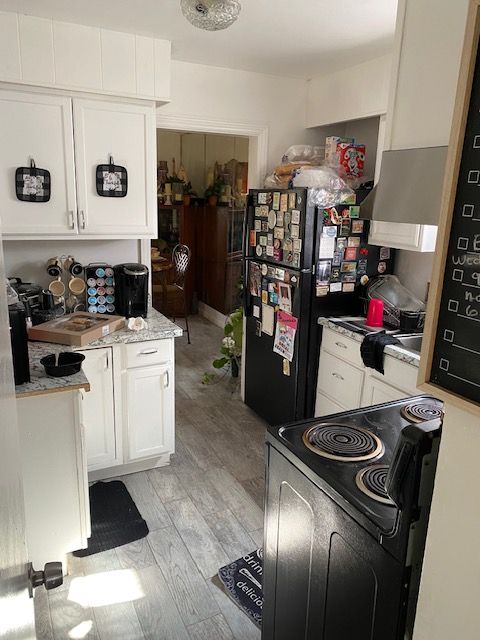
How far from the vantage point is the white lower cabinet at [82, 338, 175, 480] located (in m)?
2.63

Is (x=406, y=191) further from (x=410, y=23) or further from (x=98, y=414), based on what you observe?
(x=98, y=414)

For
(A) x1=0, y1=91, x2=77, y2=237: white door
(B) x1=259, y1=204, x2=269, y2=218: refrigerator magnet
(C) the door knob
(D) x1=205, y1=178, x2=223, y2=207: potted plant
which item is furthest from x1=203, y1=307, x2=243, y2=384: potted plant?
(C) the door knob

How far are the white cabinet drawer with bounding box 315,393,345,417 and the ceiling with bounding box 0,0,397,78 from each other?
6.75 feet

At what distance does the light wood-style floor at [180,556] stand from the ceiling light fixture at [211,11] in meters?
2.29

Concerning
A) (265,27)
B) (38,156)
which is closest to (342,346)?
(265,27)

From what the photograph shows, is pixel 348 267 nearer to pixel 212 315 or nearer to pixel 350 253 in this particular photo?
pixel 350 253

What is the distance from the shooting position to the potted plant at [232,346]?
13.5 feet

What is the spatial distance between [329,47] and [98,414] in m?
2.44

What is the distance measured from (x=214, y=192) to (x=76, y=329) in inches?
152

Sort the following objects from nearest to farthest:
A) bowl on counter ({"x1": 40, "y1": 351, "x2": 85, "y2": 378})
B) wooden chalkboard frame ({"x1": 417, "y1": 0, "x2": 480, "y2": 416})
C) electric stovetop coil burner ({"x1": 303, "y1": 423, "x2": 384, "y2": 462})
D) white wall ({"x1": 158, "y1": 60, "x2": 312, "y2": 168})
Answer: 1. wooden chalkboard frame ({"x1": 417, "y1": 0, "x2": 480, "y2": 416})
2. electric stovetop coil burner ({"x1": 303, "y1": 423, "x2": 384, "y2": 462})
3. bowl on counter ({"x1": 40, "y1": 351, "x2": 85, "y2": 378})
4. white wall ({"x1": 158, "y1": 60, "x2": 312, "y2": 168})

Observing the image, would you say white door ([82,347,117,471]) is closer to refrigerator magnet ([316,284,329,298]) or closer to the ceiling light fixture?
refrigerator magnet ([316,284,329,298])

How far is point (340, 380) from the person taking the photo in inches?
115

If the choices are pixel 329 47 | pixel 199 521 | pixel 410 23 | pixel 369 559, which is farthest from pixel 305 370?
pixel 410 23

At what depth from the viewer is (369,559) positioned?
1.03 m
